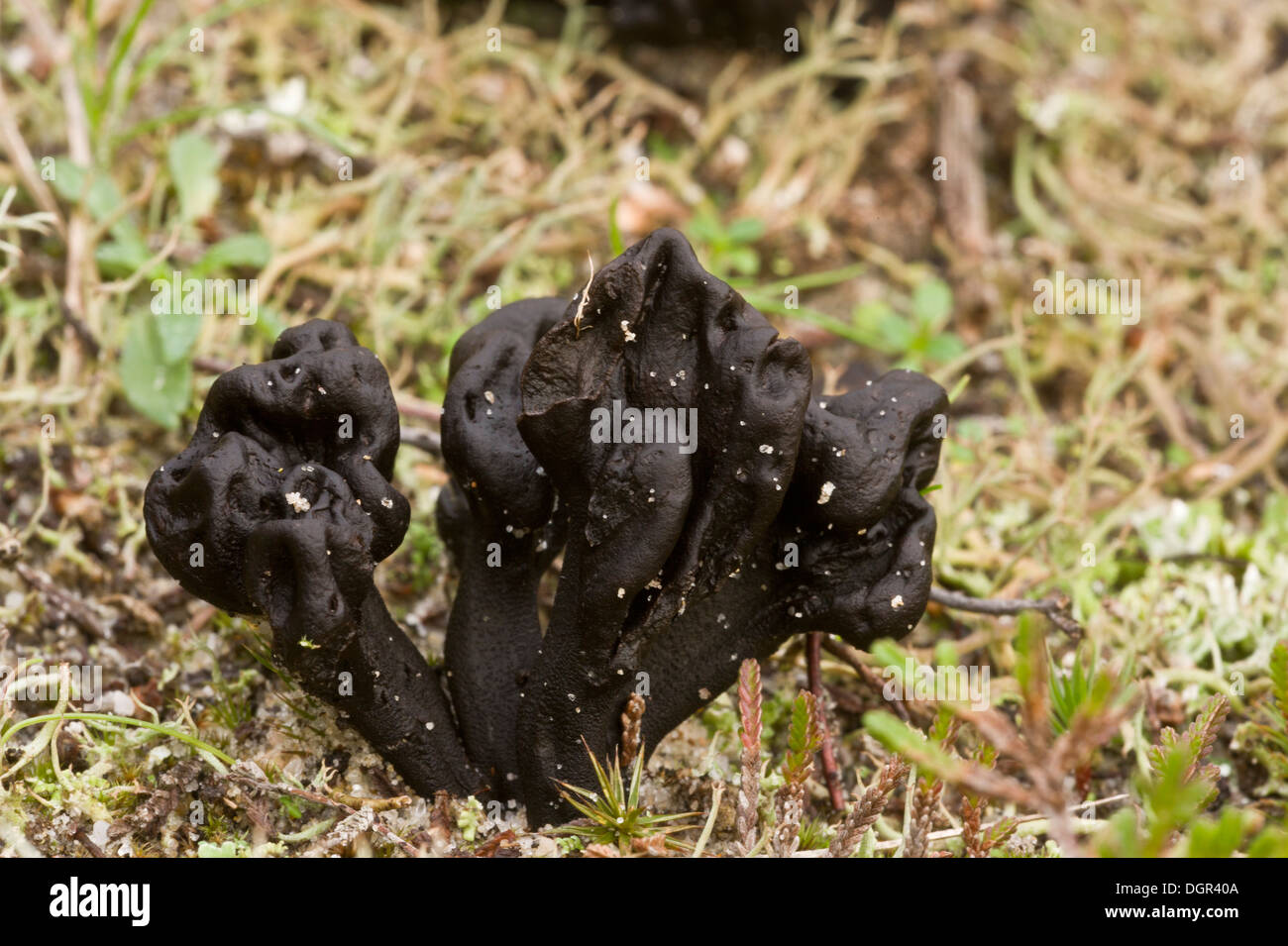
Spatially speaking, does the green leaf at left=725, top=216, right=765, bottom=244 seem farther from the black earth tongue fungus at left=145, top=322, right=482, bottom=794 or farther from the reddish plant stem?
the black earth tongue fungus at left=145, top=322, right=482, bottom=794

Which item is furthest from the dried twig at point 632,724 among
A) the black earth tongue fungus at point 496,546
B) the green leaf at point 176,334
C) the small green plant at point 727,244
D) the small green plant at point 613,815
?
the small green plant at point 727,244

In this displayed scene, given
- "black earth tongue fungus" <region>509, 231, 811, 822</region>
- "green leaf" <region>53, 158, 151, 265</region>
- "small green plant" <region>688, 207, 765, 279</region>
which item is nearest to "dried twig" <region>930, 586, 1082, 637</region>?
"black earth tongue fungus" <region>509, 231, 811, 822</region>

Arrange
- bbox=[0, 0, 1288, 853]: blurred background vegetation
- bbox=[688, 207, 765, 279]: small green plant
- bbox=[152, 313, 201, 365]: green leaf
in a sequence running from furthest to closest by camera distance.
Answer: bbox=[688, 207, 765, 279]: small green plant
bbox=[152, 313, 201, 365]: green leaf
bbox=[0, 0, 1288, 853]: blurred background vegetation

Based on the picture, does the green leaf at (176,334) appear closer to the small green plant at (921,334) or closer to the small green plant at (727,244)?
the small green plant at (727,244)

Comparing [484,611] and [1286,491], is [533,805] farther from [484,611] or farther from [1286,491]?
[1286,491]

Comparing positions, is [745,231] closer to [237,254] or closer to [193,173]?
[237,254]

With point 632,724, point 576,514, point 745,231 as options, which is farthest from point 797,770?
point 745,231

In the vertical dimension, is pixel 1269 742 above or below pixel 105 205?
below
